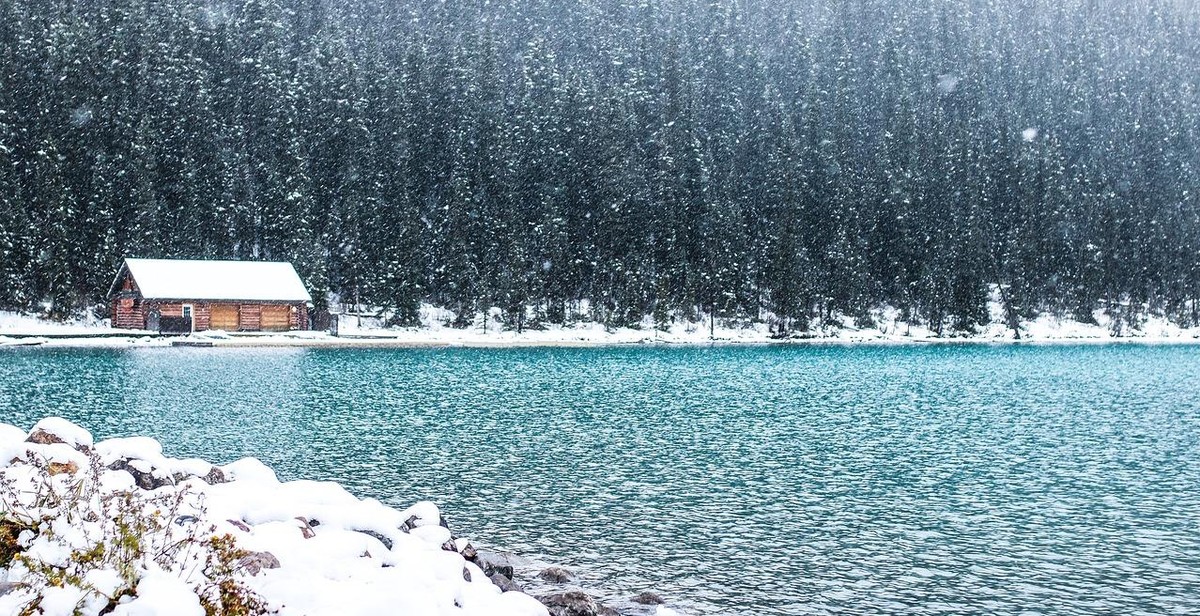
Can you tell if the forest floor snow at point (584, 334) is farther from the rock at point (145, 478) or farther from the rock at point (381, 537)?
the rock at point (381, 537)

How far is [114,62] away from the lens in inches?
3927

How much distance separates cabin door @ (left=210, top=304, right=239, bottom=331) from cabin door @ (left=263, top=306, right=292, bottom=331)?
2275 mm

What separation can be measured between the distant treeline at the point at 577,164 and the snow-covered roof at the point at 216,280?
4.12 m

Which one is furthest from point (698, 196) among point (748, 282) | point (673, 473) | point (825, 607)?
point (825, 607)

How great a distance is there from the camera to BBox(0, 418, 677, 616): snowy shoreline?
7254 mm

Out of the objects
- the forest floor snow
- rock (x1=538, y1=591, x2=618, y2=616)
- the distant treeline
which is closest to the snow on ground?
rock (x1=538, y1=591, x2=618, y2=616)

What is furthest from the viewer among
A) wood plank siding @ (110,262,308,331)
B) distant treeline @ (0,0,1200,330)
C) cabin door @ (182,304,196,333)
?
distant treeline @ (0,0,1200,330)

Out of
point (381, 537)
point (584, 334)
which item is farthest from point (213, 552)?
point (584, 334)

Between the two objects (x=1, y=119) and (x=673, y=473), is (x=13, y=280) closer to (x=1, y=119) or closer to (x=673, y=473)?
(x=1, y=119)

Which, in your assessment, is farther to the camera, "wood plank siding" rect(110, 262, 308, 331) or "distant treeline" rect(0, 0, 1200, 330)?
"distant treeline" rect(0, 0, 1200, 330)

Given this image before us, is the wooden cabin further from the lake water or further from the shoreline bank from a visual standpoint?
the lake water

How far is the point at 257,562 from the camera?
8.77m

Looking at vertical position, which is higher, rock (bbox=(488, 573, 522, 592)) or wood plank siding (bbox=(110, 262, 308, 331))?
wood plank siding (bbox=(110, 262, 308, 331))

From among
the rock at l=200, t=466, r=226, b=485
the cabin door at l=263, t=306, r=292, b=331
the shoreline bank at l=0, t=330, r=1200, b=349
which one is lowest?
the rock at l=200, t=466, r=226, b=485
